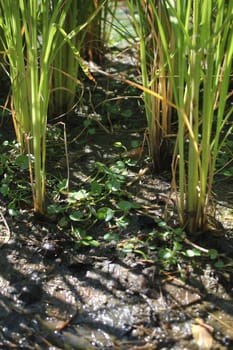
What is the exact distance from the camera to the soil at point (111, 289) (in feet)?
4.87

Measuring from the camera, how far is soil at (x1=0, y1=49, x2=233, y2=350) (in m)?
1.48

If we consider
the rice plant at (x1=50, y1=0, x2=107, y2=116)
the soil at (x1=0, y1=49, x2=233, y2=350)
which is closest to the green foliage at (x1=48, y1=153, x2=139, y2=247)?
the soil at (x1=0, y1=49, x2=233, y2=350)

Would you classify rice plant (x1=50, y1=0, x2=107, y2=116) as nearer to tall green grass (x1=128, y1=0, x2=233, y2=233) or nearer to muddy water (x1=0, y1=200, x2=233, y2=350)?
tall green grass (x1=128, y1=0, x2=233, y2=233)

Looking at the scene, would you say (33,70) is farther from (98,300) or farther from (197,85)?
(98,300)

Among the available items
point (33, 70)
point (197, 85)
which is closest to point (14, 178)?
point (33, 70)

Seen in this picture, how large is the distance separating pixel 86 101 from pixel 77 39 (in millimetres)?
233

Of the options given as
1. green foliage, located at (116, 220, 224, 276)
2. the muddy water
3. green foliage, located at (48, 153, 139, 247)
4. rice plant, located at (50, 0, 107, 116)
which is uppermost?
rice plant, located at (50, 0, 107, 116)

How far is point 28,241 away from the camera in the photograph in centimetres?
175

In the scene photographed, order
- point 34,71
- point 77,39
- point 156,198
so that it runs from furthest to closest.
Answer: point 77,39, point 156,198, point 34,71

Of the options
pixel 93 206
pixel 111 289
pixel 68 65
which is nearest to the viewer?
pixel 111 289

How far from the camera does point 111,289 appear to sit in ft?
5.26

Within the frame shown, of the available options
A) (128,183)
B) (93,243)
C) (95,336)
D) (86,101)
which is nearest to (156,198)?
(128,183)

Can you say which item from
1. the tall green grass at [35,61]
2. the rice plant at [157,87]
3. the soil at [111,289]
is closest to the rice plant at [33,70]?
the tall green grass at [35,61]

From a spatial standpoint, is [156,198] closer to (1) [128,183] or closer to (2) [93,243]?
(1) [128,183]
